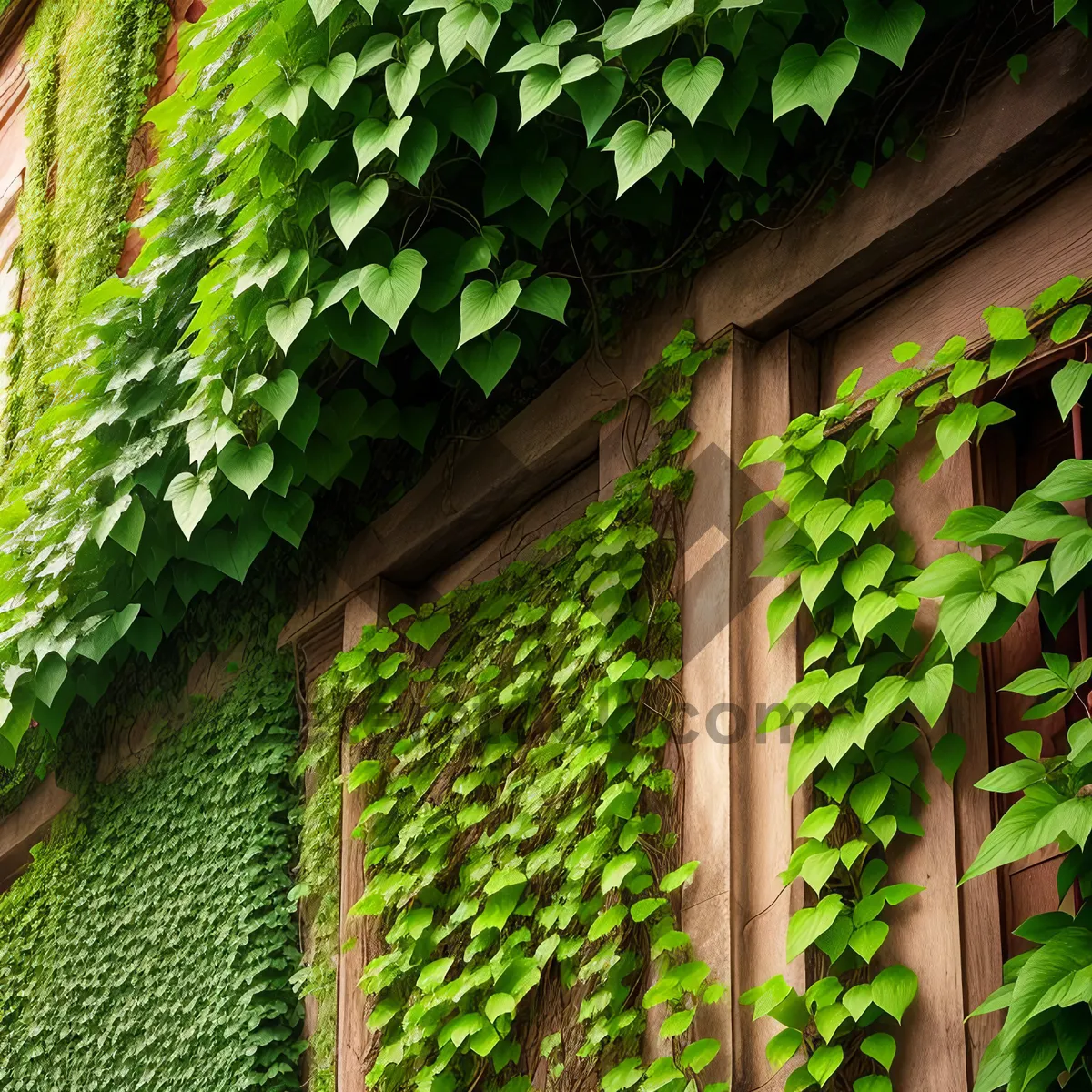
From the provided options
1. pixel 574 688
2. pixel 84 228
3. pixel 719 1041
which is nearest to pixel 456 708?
pixel 574 688

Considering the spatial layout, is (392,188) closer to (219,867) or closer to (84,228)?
(219,867)

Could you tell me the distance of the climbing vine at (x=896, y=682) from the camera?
242cm

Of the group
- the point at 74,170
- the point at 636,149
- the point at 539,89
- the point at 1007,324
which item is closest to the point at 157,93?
the point at 74,170

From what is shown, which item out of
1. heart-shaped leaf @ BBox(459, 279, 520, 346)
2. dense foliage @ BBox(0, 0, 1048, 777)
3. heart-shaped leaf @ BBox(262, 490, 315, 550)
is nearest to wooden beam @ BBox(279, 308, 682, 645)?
dense foliage @ BBox(0, 0, 1048, 777)

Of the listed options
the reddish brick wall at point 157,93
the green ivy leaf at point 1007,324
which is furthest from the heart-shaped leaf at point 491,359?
the reddish brick wall at point 157,93

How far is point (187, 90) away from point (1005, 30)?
7.08 feet

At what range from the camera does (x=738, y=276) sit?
347 centimetres

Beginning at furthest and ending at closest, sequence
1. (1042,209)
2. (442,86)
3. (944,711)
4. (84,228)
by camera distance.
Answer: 1. (84,228)
2. (442,86)
3. (1042,209)
4. (944,711)

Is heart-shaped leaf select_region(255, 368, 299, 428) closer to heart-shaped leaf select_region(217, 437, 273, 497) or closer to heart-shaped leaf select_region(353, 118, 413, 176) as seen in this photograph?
heart-shaped leaf select_region(217, 437, 273, 497)

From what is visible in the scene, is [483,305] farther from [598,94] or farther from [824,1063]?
[824,1063]

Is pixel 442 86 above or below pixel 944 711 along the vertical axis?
above

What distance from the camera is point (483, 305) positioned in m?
3.48

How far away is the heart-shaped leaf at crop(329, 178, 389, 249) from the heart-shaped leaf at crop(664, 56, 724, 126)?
633mm

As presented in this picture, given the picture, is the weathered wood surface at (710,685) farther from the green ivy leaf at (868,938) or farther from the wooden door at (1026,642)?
the wooden door at (1026,642)
